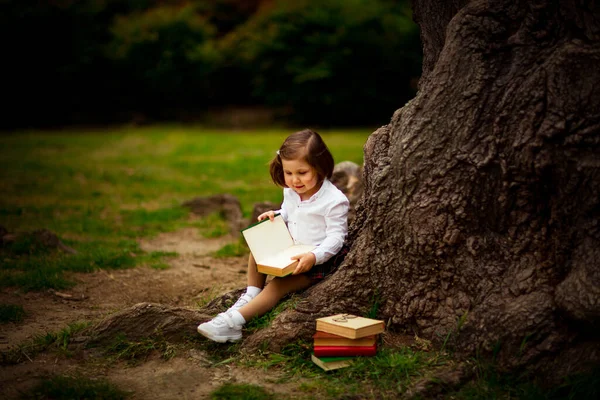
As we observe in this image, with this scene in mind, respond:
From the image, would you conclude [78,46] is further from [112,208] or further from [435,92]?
[435,92]

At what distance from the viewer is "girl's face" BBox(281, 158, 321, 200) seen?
4.02m

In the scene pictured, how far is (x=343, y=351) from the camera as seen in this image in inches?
137

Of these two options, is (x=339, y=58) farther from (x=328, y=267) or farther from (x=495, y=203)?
(x=495, y=203)

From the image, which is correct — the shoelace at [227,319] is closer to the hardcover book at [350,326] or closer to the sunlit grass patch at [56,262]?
the hardcover book at [350,326]

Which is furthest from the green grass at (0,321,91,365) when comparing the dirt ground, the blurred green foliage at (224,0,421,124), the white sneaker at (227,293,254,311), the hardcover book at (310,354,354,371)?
the blurred green foliage at (224,0,421,124)

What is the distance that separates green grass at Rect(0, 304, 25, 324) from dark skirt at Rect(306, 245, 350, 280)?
2240 millimetres

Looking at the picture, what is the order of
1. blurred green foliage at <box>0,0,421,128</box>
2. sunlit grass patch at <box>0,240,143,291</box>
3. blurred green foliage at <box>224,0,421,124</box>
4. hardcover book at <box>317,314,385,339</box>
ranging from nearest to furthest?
1. hardcover book at <box>317,314,385,339</box>
2. sunlit grass patch at <box>0,240,143,291</box>
3. blurred green foliage at <box>224,0,421,124</box>
4. blurred green foliage at <box>0,0,421,128</box>

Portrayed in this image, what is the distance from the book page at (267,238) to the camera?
13.1 feet

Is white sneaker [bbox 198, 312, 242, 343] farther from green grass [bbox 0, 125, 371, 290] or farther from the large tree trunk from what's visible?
green grass [bbox 0, 125, 371, 290]

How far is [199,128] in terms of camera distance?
721 inches

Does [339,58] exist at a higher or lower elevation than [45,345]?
higher

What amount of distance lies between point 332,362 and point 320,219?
1.03 m

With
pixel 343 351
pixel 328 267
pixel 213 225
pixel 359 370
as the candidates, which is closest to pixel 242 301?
pixel 328 267

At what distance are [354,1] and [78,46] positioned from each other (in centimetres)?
880
